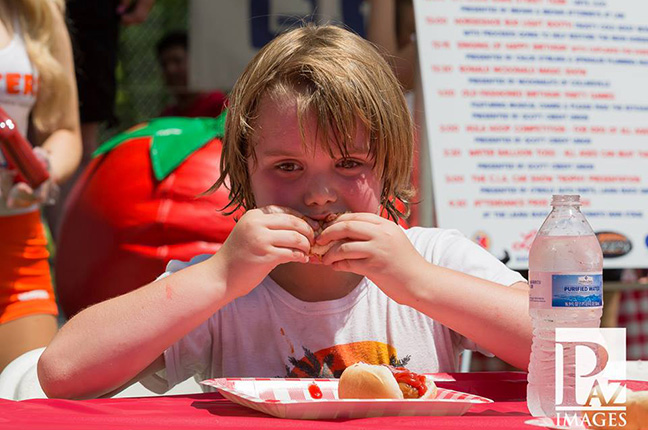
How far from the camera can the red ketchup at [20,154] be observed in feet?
7.85

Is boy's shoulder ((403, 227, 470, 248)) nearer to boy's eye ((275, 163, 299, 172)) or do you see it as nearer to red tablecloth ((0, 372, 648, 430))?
boy's eye ((275, 163, 299, 172))

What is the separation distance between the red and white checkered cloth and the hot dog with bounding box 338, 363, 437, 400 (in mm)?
3180

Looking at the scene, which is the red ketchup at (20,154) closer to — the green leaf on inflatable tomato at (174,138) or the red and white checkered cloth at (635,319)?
the green leaf on inflatable tomato at (174,138)

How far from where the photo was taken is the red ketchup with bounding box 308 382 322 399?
1414 mm

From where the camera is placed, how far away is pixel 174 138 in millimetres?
3387

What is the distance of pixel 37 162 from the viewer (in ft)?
8.37

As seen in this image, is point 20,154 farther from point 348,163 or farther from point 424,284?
point 424,284

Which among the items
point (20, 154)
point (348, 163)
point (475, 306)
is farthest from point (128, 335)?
point (20, 154)

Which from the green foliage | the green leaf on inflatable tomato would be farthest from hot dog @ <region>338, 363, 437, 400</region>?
the green foliage

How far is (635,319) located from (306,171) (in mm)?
3071

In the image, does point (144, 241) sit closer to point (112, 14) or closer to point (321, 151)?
point (321, 151)

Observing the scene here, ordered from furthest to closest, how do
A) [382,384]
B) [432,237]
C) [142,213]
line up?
[142,213], [432,237], [382,384]

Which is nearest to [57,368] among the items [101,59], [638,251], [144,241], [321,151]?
[321,151]

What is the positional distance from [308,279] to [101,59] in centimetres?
377
